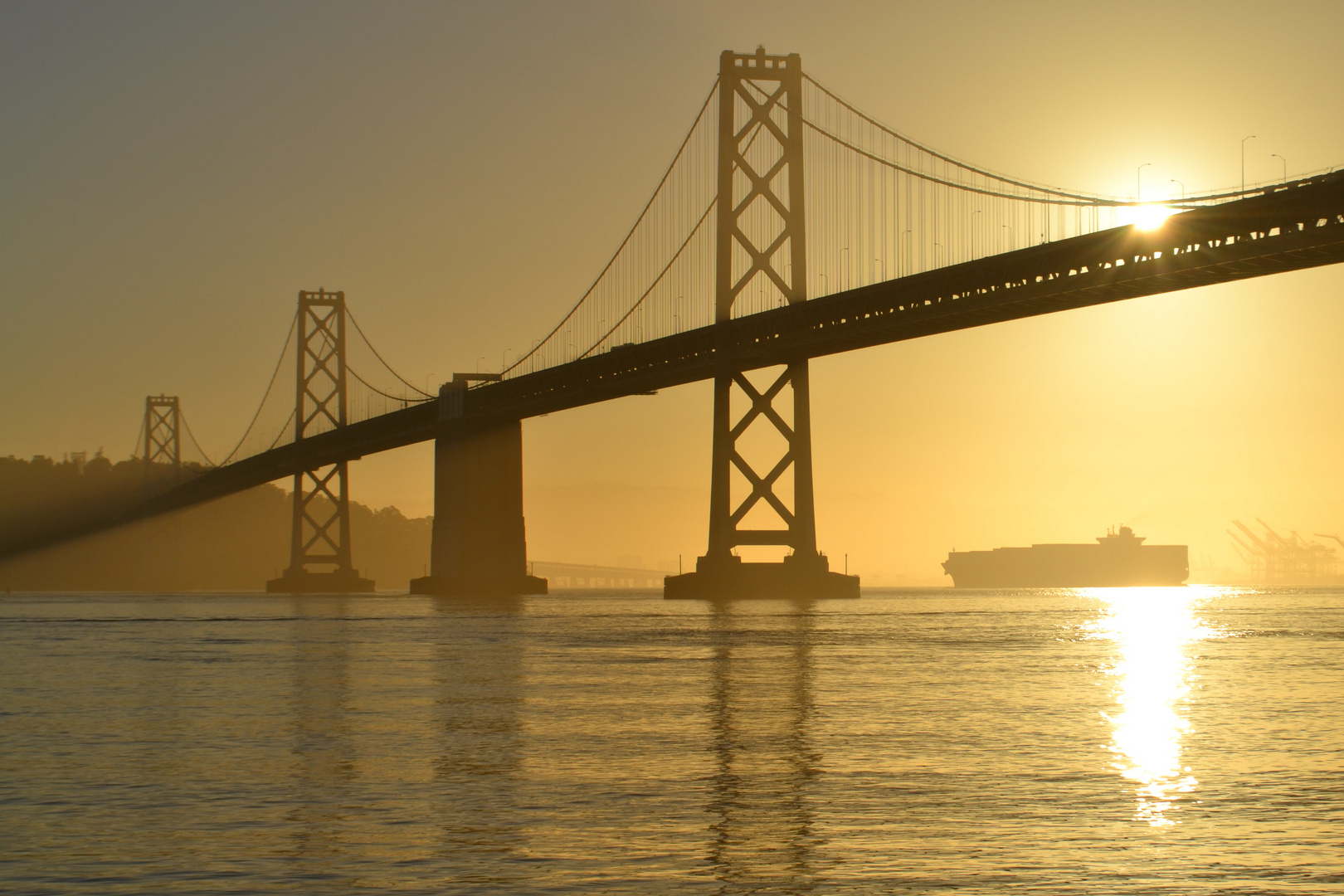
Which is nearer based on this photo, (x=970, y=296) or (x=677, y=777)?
(x=677, y=777)

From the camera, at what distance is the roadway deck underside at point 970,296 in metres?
35.3

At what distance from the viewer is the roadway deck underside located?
35312 mm

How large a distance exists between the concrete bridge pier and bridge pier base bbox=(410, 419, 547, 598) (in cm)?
4

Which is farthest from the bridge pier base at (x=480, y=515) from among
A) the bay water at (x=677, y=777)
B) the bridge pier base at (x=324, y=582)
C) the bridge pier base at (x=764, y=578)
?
the bay water at (x=677, y=777)

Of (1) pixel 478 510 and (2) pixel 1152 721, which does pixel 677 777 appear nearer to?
(2) pixel 1152 721

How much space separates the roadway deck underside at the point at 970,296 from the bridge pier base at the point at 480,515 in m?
1.23

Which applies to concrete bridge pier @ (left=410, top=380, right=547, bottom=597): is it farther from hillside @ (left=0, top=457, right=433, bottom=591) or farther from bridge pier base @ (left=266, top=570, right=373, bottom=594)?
hillside @ (left=0, top=457, right=433, bottom=591)

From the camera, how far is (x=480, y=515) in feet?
253

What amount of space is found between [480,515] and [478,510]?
28 centimetres

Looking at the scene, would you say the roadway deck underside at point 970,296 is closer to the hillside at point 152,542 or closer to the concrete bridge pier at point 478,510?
the concrete bridge pier at point 478,510

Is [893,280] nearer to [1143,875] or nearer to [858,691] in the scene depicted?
[858,691]

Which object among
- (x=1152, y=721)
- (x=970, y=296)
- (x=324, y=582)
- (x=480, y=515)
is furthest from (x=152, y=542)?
(x=1152, y=721)

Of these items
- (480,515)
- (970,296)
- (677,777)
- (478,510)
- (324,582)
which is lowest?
(677,777)

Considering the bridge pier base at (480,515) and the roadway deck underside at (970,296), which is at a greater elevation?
the roadway deck underside at (970,296)
